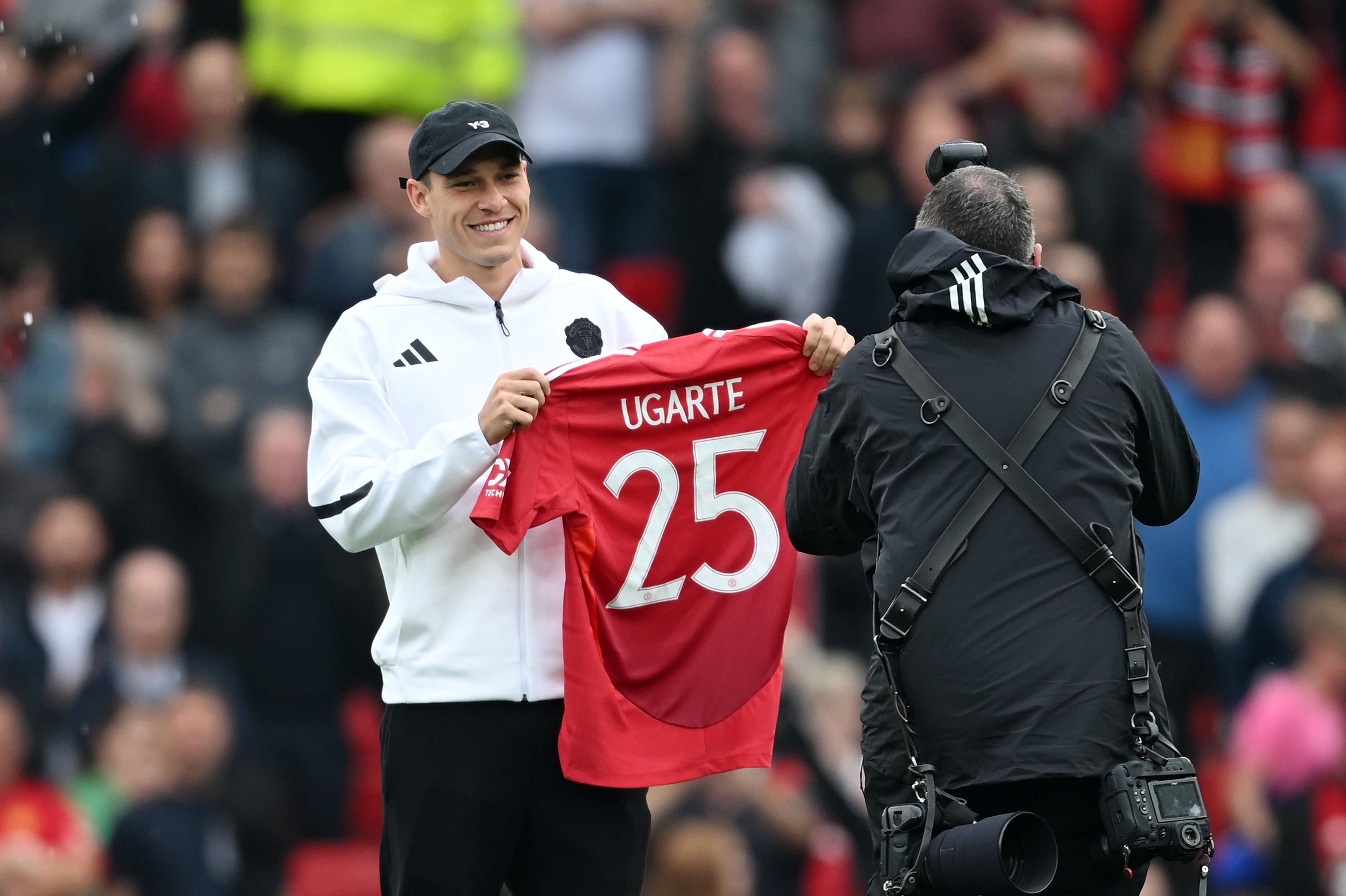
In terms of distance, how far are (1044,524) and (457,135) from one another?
67.8 inches

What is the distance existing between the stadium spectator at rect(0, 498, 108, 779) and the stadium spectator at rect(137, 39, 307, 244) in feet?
5.31

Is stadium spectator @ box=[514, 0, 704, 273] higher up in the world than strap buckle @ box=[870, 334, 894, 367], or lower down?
higher up

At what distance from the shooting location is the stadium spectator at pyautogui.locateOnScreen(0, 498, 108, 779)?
8.54m

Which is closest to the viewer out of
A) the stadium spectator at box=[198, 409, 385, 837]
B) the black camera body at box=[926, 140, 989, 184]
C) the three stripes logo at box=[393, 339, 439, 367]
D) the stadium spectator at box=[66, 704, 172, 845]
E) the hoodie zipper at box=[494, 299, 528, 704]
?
the black camera body at box=[926, 140, 989, 184]

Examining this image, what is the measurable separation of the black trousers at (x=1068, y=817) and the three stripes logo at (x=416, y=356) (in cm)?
168

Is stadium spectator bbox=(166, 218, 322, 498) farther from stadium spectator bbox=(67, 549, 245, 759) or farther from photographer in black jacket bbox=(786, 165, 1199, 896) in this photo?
photographer in black jacket bbox=(786, 165, 1199, 896)

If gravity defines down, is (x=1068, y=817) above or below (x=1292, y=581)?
below

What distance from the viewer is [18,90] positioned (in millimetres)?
9805

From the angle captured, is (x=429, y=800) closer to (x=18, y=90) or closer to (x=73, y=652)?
(x=73, y=652)

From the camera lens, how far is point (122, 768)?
842 cm

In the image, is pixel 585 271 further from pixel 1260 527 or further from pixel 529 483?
pixel 529 483

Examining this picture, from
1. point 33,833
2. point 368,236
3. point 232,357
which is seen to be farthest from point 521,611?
point 368,236

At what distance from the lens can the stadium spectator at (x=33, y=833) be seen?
26.6 feet

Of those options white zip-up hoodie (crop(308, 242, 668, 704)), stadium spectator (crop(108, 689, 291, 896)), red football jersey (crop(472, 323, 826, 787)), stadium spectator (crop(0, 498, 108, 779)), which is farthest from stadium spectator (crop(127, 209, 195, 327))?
red football jersey (crop(472, 323, 826, 787))
